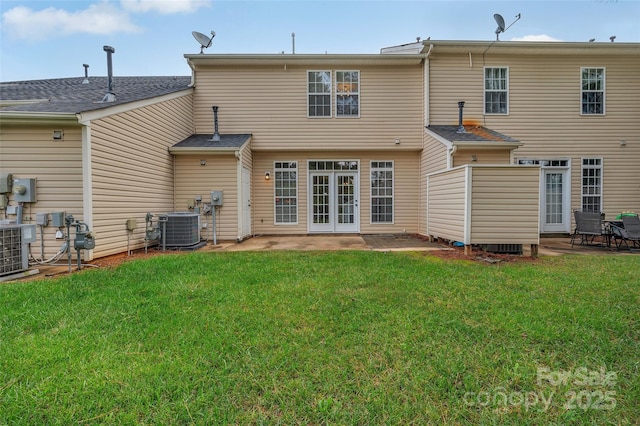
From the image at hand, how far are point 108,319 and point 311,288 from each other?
2.07 meters

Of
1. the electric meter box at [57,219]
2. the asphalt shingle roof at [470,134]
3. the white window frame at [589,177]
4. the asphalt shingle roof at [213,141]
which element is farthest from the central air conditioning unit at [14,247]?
the white window frame at [589,177]

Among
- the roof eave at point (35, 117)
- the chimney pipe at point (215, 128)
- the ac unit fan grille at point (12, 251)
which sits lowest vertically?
the ac unit fan grille at point (12, 251)

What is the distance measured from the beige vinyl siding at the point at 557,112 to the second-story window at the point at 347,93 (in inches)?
89.2

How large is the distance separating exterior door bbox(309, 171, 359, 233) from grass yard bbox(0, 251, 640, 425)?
556 centimetres

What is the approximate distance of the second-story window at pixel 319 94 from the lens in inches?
361

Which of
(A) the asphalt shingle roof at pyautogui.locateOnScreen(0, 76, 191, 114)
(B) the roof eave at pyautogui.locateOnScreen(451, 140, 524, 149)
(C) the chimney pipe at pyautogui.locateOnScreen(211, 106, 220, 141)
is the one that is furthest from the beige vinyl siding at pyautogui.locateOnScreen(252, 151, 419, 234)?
(A) the asphalt shingle roof at pyautogui.locateOnScreen(0, 76, 191, 114)

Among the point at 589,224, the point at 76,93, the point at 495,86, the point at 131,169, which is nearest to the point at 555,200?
the point at 589,224

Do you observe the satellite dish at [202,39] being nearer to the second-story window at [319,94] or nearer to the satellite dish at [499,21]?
the second-story window at [319,94]

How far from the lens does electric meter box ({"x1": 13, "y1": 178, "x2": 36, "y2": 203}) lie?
5.04 meters

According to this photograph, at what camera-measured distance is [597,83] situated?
8977 mm

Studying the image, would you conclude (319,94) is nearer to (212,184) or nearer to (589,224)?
(212,184)

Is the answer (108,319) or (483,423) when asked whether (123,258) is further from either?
(483,423)

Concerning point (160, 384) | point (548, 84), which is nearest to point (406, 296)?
point (160, 384)

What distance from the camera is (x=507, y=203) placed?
558 centimetres
